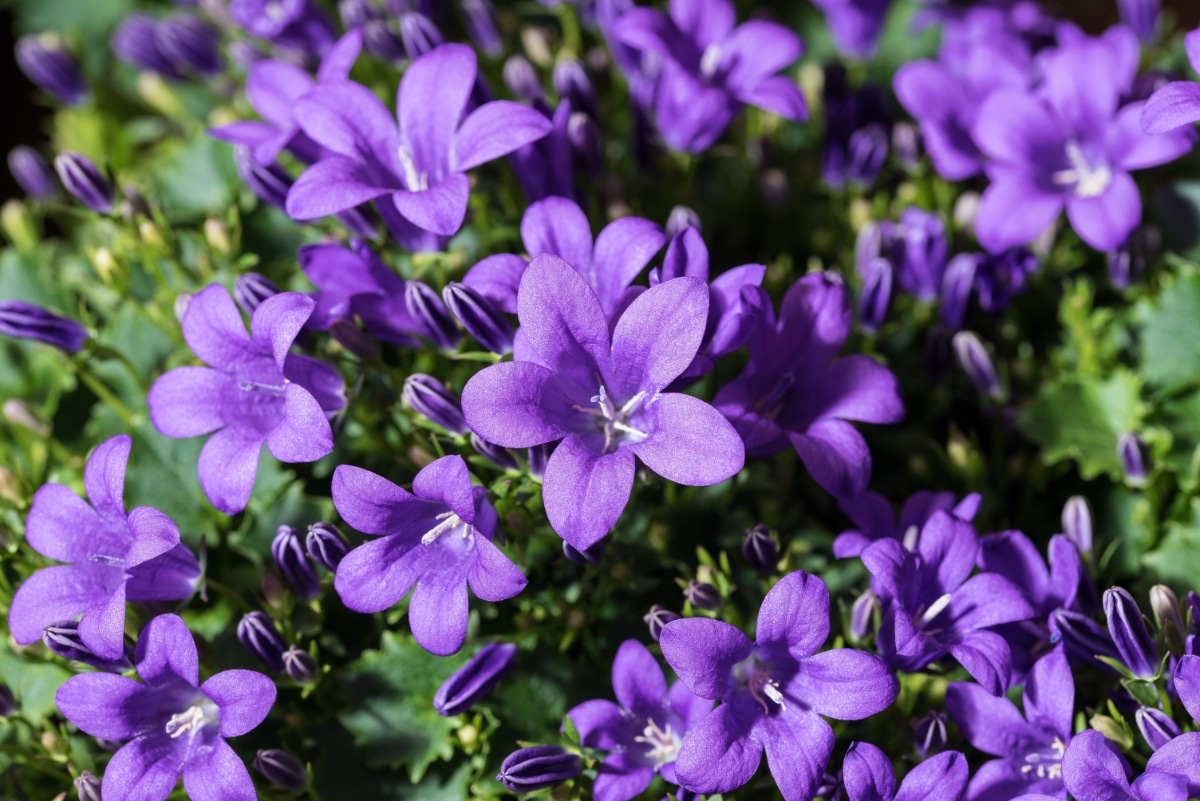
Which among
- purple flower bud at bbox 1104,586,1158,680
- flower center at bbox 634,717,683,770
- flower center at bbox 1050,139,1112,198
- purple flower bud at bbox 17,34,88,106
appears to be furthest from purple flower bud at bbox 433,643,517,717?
purple flower bud at bbox 17,34,88,106

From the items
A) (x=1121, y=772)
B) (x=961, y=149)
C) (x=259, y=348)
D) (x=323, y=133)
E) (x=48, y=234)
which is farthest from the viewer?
(x=48, y=234)

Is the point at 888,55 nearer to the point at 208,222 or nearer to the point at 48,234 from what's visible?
the point at 208,222

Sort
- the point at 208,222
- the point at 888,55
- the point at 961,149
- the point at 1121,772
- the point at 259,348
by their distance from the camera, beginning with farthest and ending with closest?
the point at 888,55 < the point at 961,149 < the point at 208,222 < the point at 259,348 < the point at 1121,772

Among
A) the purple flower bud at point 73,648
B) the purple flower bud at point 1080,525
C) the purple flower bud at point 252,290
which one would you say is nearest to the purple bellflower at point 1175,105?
the purple flower bud at point 1080,525

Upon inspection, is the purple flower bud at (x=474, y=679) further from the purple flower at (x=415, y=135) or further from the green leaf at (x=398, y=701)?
the purple flower at (x=415, y=135)

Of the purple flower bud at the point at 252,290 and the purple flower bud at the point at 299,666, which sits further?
the purple flower bud at the point at 252,290

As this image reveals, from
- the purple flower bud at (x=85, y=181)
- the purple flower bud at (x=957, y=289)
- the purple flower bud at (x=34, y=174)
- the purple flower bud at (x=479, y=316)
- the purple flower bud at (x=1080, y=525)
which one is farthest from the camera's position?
the purple flower bud at (x=34, y=174)

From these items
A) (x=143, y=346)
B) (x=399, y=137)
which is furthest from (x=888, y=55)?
(x=143, y=346)
